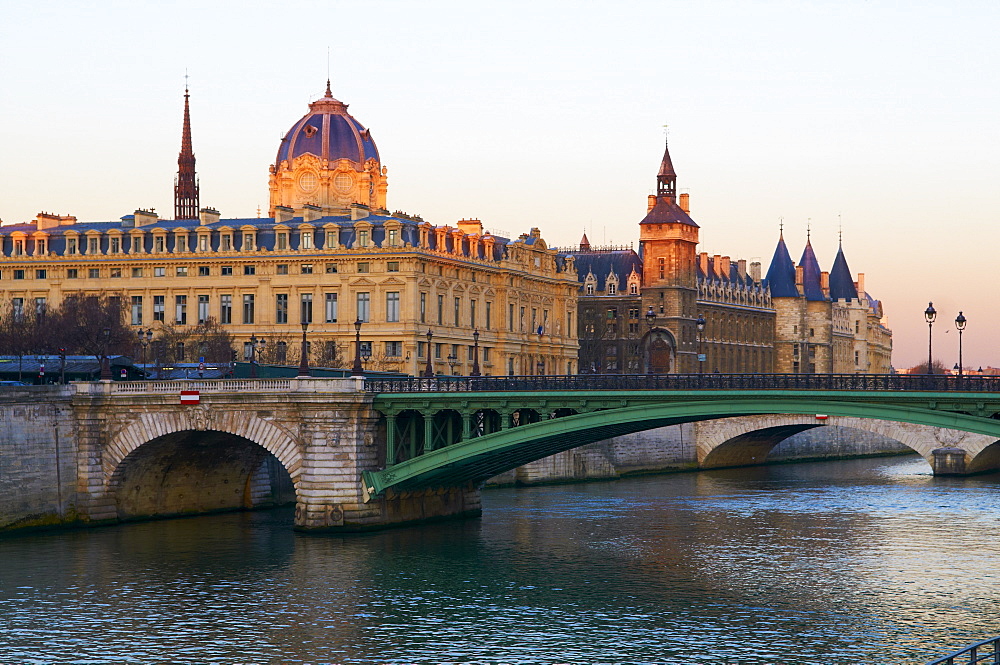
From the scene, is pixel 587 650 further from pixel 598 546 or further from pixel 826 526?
pixel 826 526

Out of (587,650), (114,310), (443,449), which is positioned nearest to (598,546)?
(443,449)

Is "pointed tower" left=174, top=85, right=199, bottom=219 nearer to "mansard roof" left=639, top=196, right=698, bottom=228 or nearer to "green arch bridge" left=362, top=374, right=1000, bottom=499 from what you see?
"mansard roof" left=639, top=196, right=698, bottom=228

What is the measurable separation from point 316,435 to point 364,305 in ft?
168

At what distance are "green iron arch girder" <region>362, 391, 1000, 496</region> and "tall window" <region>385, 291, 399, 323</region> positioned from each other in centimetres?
4519

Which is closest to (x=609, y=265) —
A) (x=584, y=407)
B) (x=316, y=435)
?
(x=316, y=435)

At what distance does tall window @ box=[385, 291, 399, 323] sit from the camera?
125 meters

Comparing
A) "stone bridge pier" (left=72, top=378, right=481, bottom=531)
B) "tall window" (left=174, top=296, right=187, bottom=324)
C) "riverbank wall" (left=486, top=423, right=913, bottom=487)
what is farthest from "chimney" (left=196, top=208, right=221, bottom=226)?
"stone bridge pier" (left=72, top=378, right=481, bottom=531)

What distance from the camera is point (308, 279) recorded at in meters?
126

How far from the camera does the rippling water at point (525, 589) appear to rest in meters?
51.6

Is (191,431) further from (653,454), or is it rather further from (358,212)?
(358,212)

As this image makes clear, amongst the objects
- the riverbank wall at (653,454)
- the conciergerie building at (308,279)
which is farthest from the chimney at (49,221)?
the riverbank wall at (653,454)

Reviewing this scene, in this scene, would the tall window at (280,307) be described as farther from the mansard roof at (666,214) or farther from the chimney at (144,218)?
the mansard roof at (666,214)

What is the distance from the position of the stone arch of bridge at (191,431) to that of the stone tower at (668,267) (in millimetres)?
111043

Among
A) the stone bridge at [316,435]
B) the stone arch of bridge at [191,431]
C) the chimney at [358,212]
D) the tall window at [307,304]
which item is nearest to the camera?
the stone bridge at [316,435]
